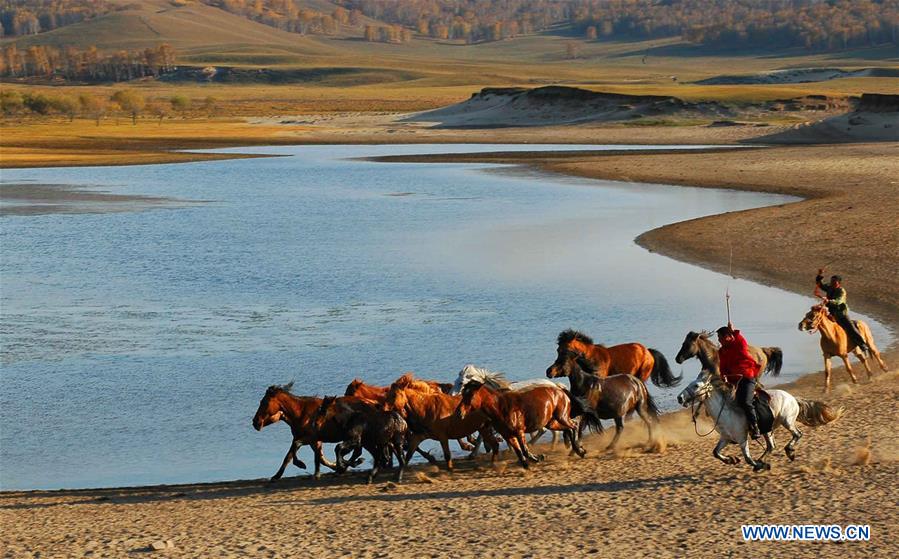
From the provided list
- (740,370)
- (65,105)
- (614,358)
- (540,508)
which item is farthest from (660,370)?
(65,105)

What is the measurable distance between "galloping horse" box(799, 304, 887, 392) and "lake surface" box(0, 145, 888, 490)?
124 centimetres

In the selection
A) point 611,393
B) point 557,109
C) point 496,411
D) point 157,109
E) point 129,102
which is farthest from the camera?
point 157,109

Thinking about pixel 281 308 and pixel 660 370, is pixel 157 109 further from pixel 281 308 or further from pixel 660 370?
pixel 660 370

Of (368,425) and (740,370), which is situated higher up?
(740,370)

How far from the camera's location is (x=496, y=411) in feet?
38.3

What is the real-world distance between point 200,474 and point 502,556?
4.40m

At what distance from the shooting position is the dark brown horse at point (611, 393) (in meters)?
12.3

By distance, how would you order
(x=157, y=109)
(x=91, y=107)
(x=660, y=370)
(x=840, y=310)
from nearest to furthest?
(x=660, y=370) < (x=840, y=310) < (x=91, y=107) < (x=157, y=109)

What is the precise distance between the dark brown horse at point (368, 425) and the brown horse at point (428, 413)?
0.36 ft

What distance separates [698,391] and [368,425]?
298cm

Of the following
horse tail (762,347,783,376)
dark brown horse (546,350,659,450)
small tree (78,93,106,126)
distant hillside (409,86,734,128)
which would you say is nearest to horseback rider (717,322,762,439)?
dark brown horse (546,350,659,450)

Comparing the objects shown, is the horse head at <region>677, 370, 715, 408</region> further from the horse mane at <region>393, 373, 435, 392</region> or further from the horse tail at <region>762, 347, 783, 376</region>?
the horse tail at <region>762, 347, 783, 376</region>

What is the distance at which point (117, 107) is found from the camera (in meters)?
108

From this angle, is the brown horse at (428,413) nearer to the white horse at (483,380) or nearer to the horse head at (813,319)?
the white horse at (483,380)
